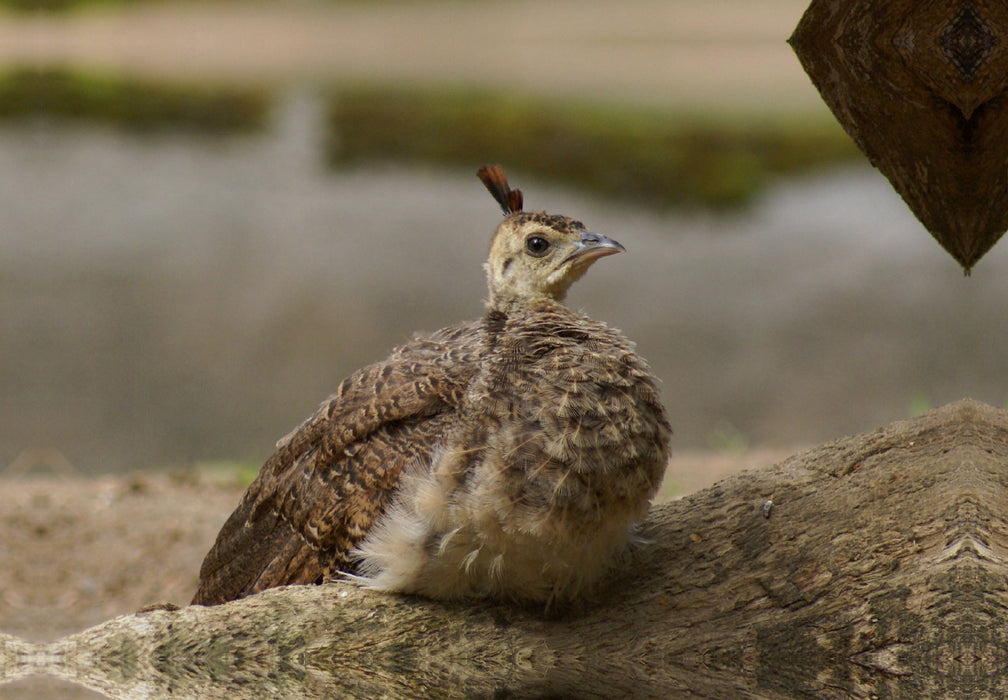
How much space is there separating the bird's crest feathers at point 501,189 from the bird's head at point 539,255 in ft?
0.27

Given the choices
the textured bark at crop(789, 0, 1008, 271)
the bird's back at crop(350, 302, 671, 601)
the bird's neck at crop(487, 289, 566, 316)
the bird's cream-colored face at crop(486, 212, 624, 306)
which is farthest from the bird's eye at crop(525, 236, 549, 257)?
the textured bark at crop(789, 0, 1008, 271)

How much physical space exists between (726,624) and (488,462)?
34.4 inches

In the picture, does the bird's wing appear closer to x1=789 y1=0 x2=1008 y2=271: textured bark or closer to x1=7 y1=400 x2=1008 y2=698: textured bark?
x1=7 y1=400 x2=1008 y2=698: textured bark

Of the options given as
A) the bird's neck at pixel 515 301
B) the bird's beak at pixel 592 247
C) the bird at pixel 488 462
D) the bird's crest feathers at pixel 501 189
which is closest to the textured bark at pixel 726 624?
the bird at pixel 488 462

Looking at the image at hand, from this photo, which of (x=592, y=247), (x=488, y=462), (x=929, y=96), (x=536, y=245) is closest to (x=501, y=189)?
(x=536, y=245)

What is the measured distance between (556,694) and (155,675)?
1.19 m

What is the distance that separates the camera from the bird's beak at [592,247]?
128 inches

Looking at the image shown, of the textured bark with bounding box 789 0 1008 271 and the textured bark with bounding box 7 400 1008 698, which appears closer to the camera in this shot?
the textured bark with bounding box 789 0 1008 271

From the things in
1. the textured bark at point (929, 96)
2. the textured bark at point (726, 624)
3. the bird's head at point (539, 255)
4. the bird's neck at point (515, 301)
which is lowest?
the textured bark at point (726, 624)

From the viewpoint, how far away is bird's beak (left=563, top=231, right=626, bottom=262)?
3259mm

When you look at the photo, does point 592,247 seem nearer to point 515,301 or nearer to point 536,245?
point 536,245

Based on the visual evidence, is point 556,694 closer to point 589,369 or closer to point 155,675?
point 589,369

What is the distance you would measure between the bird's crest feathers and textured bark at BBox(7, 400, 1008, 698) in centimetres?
123

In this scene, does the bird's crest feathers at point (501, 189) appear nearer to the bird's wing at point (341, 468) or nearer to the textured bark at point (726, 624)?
the bird's wing at point (341, 468)
